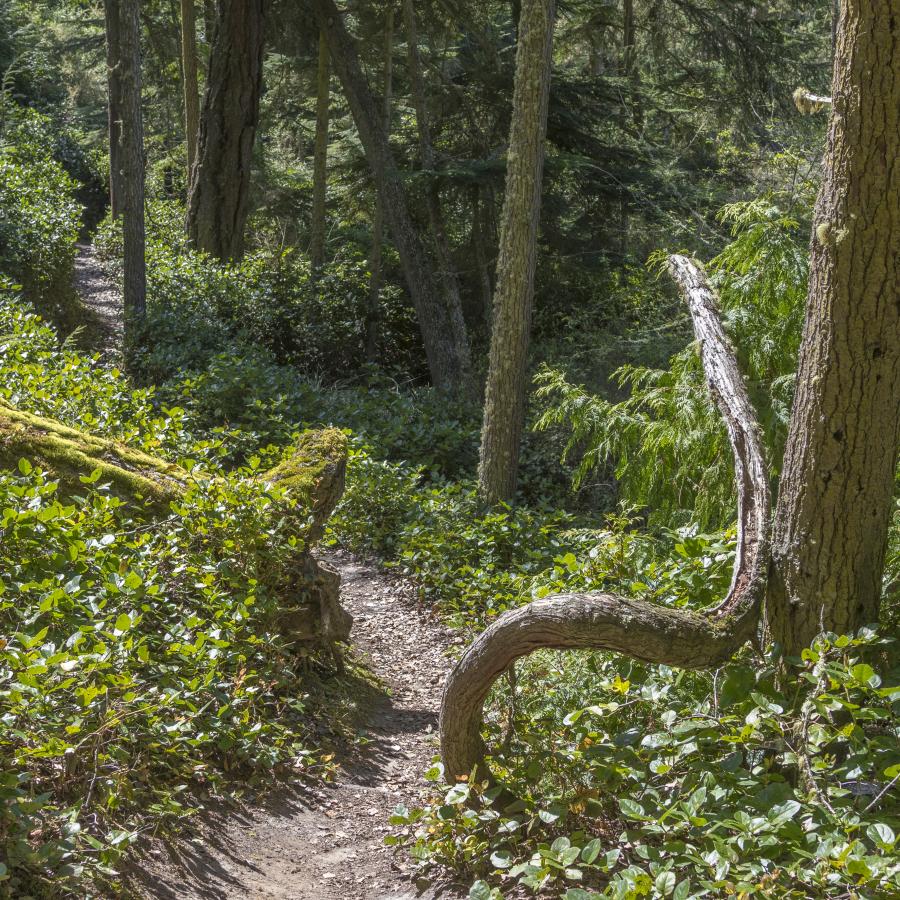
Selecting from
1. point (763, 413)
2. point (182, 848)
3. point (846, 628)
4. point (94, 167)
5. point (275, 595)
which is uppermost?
point (94, 167)

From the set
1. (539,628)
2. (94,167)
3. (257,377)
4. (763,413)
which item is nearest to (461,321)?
(257,377)

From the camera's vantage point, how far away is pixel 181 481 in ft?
20.3

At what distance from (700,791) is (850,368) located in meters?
1.69

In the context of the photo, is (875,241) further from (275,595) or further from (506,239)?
(506,239)

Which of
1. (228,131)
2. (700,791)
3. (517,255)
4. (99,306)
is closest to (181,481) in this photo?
(700,791)

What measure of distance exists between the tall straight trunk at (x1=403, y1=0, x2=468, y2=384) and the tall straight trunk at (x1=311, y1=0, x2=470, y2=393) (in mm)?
394

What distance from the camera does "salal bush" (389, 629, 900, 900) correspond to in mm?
2859

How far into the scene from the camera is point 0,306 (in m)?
11.0

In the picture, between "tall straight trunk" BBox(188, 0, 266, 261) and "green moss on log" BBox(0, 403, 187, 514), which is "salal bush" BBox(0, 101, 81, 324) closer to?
"tall straight trunk" BBox(188, 0, 266, 261)

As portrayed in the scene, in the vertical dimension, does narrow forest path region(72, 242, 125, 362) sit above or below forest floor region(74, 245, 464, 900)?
above

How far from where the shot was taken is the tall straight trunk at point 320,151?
1688 cm

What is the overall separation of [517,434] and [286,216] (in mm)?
13494

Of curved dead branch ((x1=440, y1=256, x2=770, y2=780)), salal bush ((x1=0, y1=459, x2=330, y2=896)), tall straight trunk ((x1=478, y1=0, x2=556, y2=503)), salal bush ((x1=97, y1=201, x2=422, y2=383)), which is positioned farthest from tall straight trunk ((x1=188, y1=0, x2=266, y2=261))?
curved dead branch ((x1=440, y1=256, x2=770, y2=780))

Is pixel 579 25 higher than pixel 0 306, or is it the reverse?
pixel 579 25
